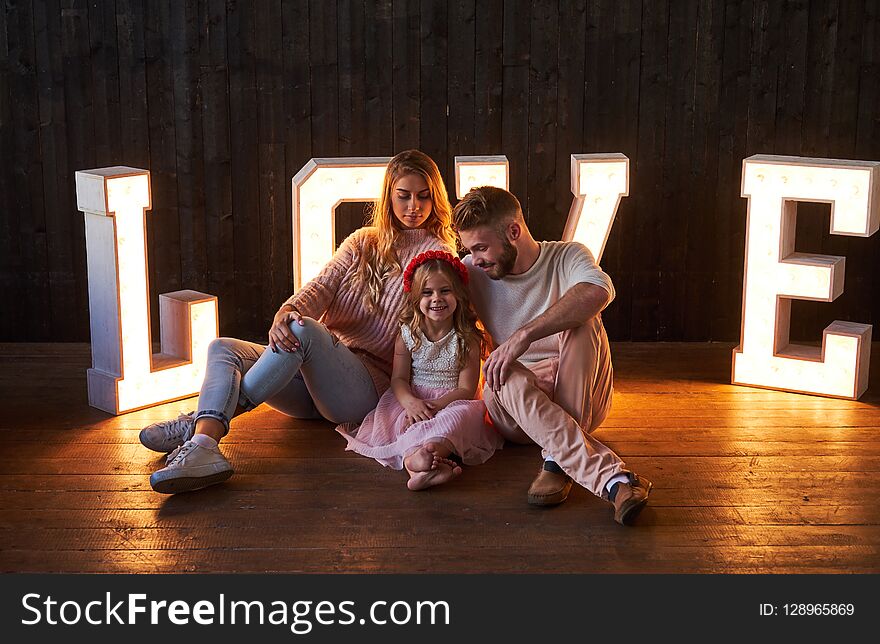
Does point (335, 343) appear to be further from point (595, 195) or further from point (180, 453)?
point (595, 195)

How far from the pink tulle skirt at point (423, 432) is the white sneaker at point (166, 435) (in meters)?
0.52

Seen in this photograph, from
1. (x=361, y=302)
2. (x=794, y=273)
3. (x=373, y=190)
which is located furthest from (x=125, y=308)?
(x=794, y=273)

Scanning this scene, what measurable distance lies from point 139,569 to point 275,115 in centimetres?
263

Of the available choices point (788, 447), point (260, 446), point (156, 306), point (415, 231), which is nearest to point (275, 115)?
point (156, 306)

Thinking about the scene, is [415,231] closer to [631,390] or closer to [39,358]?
[631,390]

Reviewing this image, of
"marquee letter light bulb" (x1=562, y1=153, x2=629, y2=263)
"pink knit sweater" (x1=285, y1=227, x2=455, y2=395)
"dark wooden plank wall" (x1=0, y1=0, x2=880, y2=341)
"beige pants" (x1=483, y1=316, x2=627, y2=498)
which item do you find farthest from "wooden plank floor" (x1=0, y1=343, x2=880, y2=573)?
"dark wooden plank wall" (x1=0, y1=0, x2=880, y2=341)

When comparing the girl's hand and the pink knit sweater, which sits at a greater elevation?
the pink knit sweater

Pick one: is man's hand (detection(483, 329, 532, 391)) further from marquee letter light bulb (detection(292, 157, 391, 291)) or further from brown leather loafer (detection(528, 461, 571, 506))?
marquee letter light bulb (detection(292, 157, 391, 291))

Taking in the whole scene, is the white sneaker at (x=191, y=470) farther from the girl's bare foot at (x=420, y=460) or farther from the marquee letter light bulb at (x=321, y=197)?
the marquee letter light bulb at (x=321, y=197)

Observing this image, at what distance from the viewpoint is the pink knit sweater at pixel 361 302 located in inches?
152

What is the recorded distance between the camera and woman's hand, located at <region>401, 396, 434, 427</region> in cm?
360

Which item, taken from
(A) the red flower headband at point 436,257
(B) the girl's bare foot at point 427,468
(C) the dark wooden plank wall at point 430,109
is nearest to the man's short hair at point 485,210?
(A) the red flower headband at point 436,257

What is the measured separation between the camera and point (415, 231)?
3861 millimetres

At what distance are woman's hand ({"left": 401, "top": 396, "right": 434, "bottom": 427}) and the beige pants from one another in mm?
201
